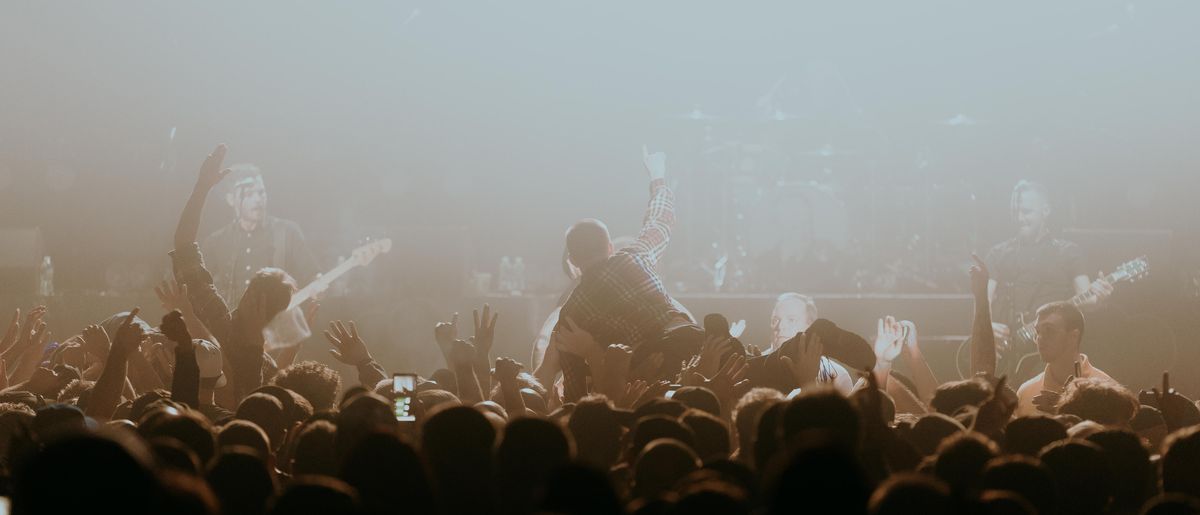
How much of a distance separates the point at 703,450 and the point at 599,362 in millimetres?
1732

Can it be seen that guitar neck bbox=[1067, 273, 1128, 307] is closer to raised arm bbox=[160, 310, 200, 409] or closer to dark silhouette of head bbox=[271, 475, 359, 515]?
raised arm bbox=[160, 310, 200, 409]

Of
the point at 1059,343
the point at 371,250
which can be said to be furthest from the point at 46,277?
the point at 1059,343

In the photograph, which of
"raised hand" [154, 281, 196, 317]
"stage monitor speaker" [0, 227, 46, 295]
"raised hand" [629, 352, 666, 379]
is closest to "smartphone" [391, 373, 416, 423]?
"raised hand" [629, 352, 666, 379]

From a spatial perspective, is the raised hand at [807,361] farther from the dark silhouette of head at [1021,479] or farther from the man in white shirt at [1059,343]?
the dark silhouette of head at [1021,479]

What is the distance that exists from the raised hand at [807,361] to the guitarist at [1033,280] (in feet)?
20.9

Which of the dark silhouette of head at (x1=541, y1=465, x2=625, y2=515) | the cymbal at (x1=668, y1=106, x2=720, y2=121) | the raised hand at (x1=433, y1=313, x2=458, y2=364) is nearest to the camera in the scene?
the dark silhouette of head at (x1=541, y1=465, x2=625, y2=515)

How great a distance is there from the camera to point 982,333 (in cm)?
497

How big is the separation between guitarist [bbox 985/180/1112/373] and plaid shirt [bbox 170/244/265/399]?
7.33m

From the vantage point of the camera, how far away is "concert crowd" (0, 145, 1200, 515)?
126 centimetres

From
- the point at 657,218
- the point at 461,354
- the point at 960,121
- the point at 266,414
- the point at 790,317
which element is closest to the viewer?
the point at 266,414

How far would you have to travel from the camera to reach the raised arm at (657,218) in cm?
587

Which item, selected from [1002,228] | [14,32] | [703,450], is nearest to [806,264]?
[1002,228]

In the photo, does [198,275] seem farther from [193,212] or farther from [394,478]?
[394,478]

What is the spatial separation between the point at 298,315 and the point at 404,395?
5.83 metres
